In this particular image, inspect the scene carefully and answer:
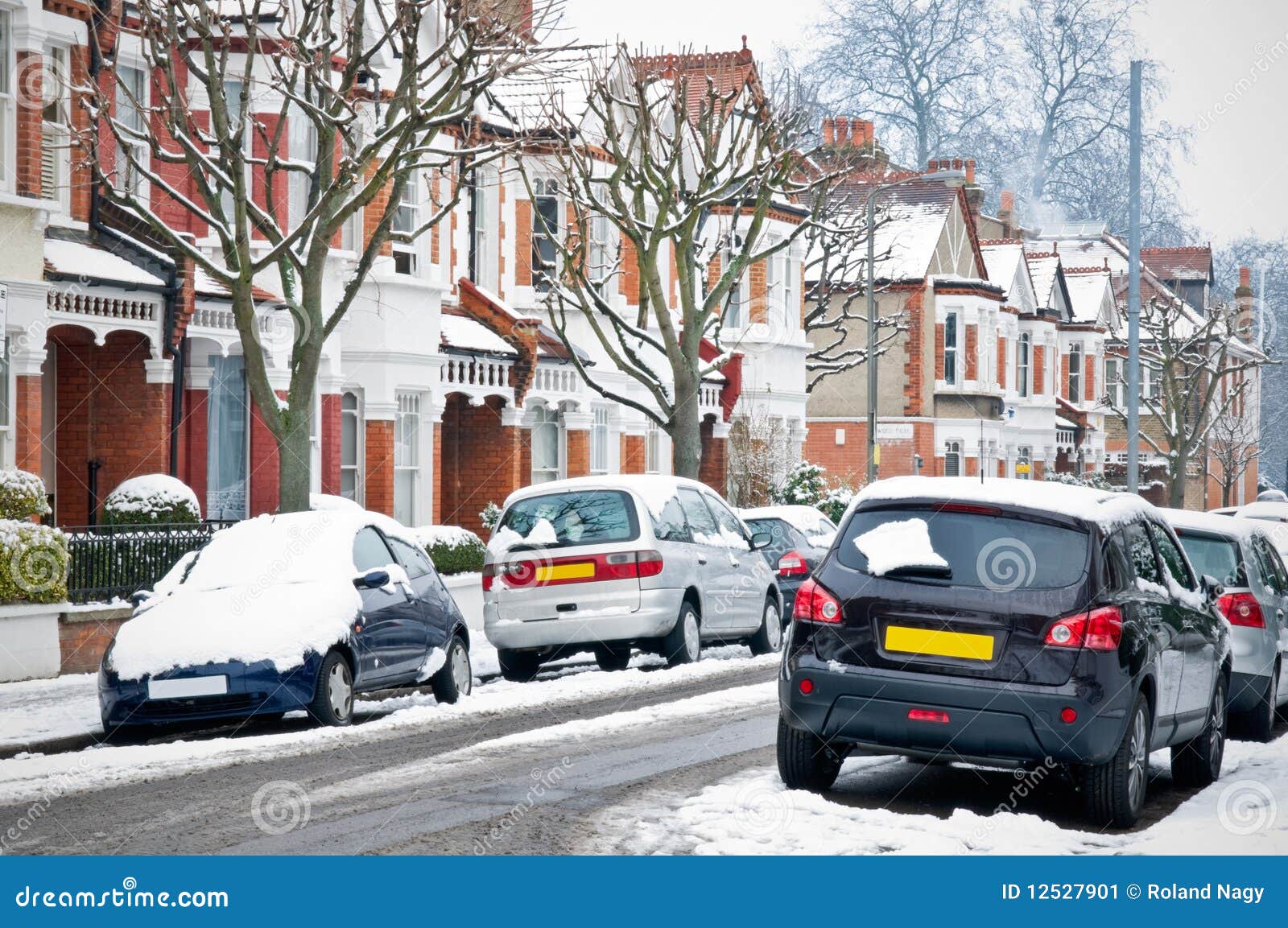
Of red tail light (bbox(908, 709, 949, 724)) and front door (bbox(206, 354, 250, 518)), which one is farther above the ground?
front door (bbox(206, 354, 250, 518))

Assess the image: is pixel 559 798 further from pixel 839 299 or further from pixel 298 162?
pixel 839 299

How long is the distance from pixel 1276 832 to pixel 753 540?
37.7ft

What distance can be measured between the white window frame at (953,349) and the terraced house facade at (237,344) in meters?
20.9

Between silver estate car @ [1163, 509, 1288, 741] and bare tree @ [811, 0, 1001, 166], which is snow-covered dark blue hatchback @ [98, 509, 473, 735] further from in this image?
bare tree @ [811, 0, 1001, 166]

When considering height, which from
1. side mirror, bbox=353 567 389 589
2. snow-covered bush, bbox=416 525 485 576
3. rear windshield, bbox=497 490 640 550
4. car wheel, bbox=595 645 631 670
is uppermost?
rear windshield, bbox=497 490 640 550

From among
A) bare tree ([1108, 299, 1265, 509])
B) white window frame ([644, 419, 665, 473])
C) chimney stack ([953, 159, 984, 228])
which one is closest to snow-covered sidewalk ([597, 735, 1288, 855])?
white window frame ([644, 419, 665, 473])

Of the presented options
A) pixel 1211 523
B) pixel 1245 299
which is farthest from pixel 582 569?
pixel 1245 299

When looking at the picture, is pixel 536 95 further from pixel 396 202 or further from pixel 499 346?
pixel 396 202

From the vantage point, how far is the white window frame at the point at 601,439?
36250 mm

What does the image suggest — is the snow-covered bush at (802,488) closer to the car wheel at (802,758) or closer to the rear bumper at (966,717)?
the car wheel at (802,758)

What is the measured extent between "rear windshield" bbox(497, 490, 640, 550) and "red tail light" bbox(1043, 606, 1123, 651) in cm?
867

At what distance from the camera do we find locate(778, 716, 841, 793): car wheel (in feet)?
33.8

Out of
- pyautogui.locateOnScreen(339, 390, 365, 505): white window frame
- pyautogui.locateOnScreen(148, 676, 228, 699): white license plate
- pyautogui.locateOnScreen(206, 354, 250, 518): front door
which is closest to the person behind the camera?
pyautogui.locateOnScreen(148, 676, 228, 699): white license plate

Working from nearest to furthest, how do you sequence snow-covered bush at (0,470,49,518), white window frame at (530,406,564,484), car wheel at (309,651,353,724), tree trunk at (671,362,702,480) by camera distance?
car wheel at (309,651,353,724) < snow-covered bush at (0,470,49,518) < tree trunk at (671,362,702,480) < white window frame at (530,406,564,484)
